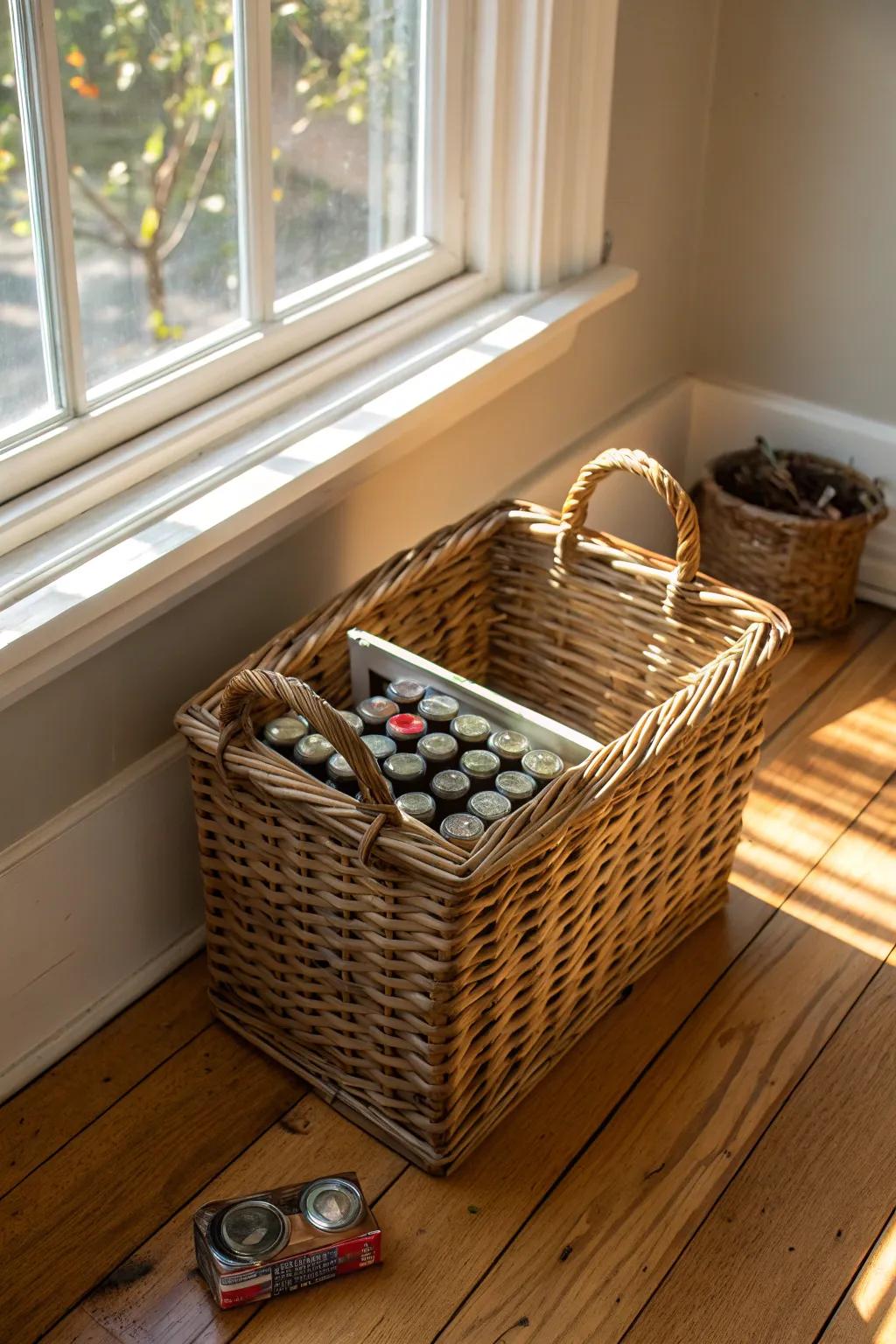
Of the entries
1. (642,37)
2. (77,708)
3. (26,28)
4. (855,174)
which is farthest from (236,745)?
(855,174)

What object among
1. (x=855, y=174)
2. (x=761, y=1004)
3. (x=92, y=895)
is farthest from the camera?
(x=855, y=174)

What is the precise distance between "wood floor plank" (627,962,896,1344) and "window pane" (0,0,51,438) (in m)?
0.98

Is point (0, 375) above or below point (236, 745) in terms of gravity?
above

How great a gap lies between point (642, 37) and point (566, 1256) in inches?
57.7

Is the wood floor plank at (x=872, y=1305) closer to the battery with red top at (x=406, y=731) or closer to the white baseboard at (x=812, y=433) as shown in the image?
the battery with red top at (x=406, y=731)

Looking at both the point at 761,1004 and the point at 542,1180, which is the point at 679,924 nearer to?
the point at 761,1004

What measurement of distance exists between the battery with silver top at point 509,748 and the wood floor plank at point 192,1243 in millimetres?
382

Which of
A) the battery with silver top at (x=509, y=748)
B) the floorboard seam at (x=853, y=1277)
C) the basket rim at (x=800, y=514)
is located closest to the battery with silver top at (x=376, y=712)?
the battery with silver top at (x=509, y=748)

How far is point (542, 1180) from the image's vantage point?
4.41 ft

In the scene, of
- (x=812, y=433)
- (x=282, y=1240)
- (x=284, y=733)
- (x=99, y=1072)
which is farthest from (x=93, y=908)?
(x=812, y=433)

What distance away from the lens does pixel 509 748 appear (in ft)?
4.47

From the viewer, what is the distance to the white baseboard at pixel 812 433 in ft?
7.07

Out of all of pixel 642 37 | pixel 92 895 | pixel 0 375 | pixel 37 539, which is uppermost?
pixel 642 37

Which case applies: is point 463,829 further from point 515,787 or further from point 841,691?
point 841,691
